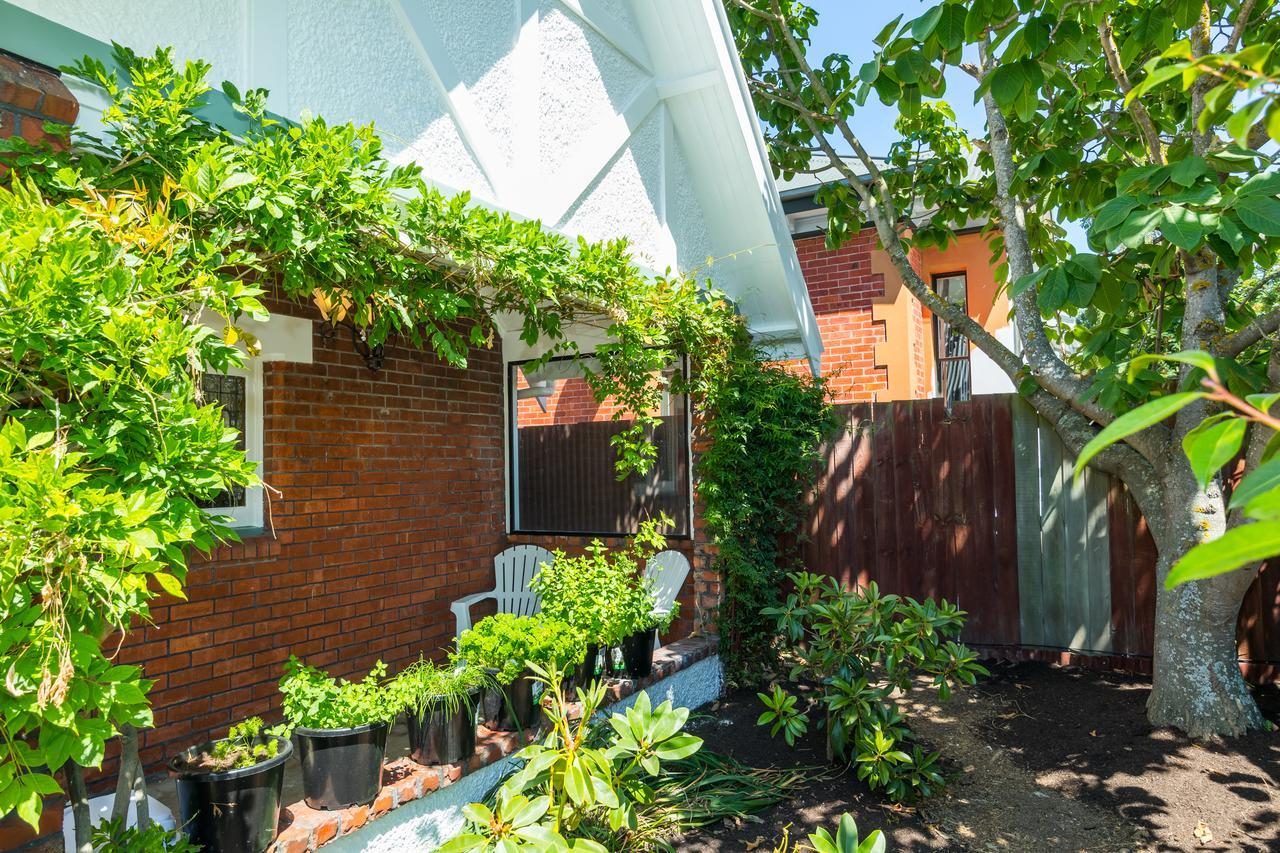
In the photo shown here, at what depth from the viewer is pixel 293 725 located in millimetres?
3021

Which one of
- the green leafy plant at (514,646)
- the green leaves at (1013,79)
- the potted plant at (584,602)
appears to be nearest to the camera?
the green leaves at (1013,79)

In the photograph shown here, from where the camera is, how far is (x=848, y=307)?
863cm

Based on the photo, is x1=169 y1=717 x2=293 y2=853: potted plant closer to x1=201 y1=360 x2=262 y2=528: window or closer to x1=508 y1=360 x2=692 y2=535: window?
x1=201 y1=360 x2=262 y2=528: window

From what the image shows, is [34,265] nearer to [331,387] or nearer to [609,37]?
[331,387]

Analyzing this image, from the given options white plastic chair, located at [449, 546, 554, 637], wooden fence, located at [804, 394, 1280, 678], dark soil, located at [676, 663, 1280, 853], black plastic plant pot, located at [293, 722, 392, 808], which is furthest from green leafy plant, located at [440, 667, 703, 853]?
wooden fence, located at [804, 394, 1280, 678]

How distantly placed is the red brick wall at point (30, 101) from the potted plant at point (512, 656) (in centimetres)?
245

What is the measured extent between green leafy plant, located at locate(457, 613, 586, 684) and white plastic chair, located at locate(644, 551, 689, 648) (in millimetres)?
1514

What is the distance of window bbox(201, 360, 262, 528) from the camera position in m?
4.46

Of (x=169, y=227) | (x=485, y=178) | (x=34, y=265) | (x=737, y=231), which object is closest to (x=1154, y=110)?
(x=737, y=231)

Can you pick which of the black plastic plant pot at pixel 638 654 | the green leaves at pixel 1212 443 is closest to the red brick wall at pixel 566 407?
the black plastic plant pot at pixel 638 654

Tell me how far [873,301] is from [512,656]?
6197 mm

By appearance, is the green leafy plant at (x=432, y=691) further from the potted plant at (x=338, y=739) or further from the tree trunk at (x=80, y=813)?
the tree trunk at (x=80, y=813)

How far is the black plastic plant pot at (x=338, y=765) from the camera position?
2924mm

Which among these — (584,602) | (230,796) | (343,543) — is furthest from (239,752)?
(343,543)
